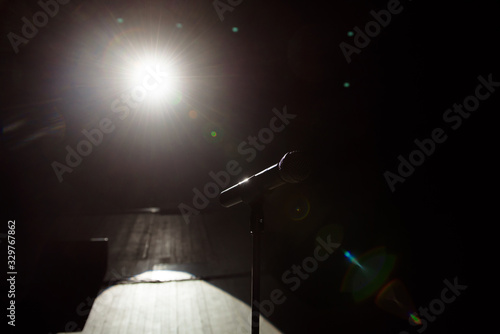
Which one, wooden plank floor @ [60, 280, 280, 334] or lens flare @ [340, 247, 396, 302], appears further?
lens flare @ [340, 247, 396, 302]

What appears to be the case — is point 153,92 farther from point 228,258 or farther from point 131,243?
point 228,258

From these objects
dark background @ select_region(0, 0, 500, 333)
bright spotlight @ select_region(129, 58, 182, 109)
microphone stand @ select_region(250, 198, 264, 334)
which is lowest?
microphone stand @ select_region(250, 198, 264, 334)

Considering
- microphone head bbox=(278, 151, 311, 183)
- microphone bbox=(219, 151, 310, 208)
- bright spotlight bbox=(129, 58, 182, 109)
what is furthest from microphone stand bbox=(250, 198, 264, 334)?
bright spotlight bbox=(129, 58, 182, 109)

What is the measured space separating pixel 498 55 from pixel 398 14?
1042mm

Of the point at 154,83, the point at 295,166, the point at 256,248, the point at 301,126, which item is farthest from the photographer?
the point at 154,83

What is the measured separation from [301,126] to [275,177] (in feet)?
10.6

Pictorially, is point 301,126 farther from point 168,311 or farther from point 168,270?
point 168,311

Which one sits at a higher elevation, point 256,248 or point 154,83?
point 154,83

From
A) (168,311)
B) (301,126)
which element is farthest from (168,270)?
(301,126)

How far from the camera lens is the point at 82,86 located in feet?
23.8

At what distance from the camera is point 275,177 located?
958 millimetres

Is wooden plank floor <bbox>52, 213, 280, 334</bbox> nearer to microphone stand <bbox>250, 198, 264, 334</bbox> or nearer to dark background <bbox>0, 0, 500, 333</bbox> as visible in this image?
dark background <bbox>0, 0, 500, 333</bbox>

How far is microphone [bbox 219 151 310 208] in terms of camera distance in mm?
870

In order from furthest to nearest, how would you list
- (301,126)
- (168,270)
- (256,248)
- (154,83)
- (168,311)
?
(154,83) → (301,126) → (168,270) → (168,311) → (256,248)
